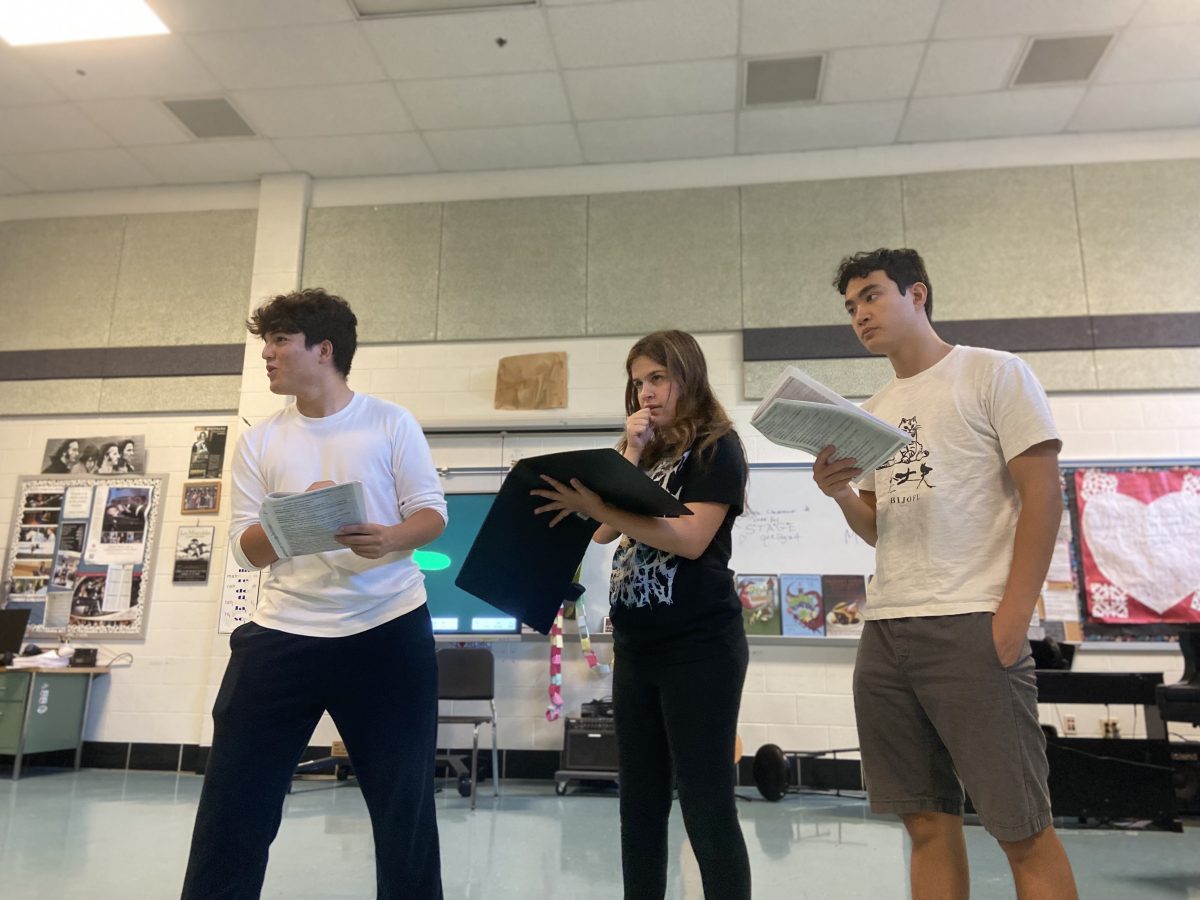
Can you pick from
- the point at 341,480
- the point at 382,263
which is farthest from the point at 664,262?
the point at 341,480

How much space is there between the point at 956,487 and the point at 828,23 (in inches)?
140

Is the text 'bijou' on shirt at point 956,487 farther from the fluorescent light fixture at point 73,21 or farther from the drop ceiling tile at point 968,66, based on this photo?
the fluorescent light fixture at point 73,21

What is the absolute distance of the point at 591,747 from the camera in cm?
425

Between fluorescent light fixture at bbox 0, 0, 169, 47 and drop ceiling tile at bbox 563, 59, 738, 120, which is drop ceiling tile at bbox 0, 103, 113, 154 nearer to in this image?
fluorescent light fixture at bbox 0, 0, 169, 47

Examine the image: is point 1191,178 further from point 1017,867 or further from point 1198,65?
point 1017,867

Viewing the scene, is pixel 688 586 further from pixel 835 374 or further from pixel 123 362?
pixel 123 362

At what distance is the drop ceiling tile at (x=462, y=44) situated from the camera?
4.17m

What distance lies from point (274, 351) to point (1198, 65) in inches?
202

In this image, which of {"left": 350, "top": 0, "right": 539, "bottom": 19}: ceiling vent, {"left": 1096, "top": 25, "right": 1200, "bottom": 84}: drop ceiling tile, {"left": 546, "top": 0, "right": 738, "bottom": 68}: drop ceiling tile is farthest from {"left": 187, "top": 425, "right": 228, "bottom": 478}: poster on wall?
{"left": 1096, "top": 25, "right": 1200, "bottom": 84}: drop ceiling tile

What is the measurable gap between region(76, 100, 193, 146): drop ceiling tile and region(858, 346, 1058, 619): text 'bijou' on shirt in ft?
16.6

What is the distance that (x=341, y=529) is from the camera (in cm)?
147

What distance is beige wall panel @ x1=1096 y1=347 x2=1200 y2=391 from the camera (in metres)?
4.62

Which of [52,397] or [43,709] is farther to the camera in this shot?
[52,397]

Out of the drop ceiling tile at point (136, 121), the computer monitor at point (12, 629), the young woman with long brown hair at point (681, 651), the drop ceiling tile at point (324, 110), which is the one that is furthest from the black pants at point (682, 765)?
the drop ceiling tile at point (136, 121)
